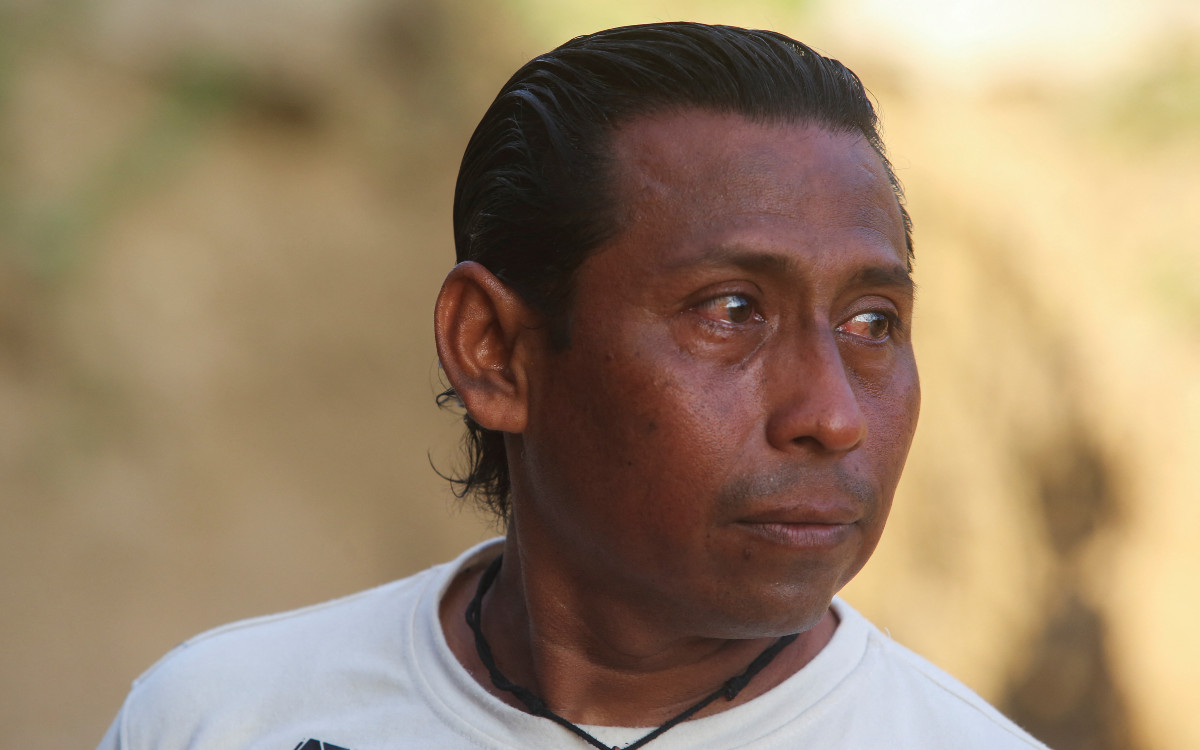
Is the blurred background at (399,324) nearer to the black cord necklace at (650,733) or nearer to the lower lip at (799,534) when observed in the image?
the black cord necklace at (650,733)

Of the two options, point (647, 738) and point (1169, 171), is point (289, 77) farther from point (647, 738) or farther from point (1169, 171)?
point (647, 738)

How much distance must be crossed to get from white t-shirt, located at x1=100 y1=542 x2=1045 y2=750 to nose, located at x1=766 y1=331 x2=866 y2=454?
49 centimetres

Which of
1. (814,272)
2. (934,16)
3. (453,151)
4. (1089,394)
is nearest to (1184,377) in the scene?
(1089,394)

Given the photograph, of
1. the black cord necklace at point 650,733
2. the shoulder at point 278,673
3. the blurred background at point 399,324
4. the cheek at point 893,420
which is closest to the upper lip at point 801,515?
the cheek at point 893,420

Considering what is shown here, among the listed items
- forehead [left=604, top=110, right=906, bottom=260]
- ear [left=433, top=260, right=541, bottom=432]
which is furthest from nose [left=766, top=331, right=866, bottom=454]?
ear [left=433, top=260, right=541, bottom=432]

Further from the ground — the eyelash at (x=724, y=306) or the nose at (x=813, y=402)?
the eyelash at (x=724, y=306)

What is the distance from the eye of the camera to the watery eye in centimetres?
185

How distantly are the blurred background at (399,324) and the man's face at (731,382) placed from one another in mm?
4195

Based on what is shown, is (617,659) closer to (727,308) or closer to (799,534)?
(799,534)

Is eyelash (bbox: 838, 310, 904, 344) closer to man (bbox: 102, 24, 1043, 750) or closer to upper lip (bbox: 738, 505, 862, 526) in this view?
man (bbox: 102, 24, 1043, 750)

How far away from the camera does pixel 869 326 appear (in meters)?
1.98

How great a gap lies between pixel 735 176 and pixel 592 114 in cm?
33

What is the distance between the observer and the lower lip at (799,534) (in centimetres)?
178

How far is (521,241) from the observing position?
2086 mm
